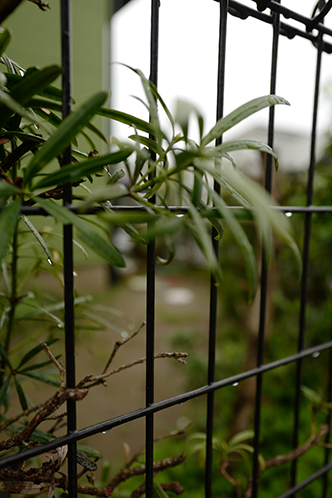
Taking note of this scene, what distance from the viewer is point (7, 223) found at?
307 millimetres

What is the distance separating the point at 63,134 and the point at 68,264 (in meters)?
0.14

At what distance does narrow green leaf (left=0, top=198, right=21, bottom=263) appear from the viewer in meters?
0.30

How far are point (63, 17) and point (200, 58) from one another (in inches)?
62.0

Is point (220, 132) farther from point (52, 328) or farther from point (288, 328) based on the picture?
point (288, 328)

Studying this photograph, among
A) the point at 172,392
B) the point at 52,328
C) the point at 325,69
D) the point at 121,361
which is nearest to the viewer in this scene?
the point at 52,328

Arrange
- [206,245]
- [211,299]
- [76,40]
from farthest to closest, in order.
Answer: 1. [76,40]
2. [211,299]
3. [206,245]

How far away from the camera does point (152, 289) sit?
0.47m

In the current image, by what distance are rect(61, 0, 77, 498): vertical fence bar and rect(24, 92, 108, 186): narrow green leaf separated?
49 millimetres

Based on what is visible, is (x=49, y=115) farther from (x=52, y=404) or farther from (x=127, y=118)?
(x=52, y=404)

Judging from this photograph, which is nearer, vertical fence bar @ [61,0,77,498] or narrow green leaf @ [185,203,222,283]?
narrow green leaf @ [185,203,222,283]

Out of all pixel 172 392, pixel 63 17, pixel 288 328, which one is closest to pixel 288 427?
pixel 288 328

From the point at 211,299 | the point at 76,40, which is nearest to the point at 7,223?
the point at 211,299

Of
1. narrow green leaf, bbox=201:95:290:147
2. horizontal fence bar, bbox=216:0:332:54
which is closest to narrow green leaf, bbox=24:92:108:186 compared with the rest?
narrow green leaf, bbox=201:95:290:147

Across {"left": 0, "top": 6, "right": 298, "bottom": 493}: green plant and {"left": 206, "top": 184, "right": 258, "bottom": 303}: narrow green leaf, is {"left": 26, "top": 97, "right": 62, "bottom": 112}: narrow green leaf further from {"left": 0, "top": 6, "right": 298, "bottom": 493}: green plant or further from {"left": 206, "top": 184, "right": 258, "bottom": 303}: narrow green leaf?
{"left": 206, "top": 184, "right": 258, "bottom": 303}: narrow green leaf
